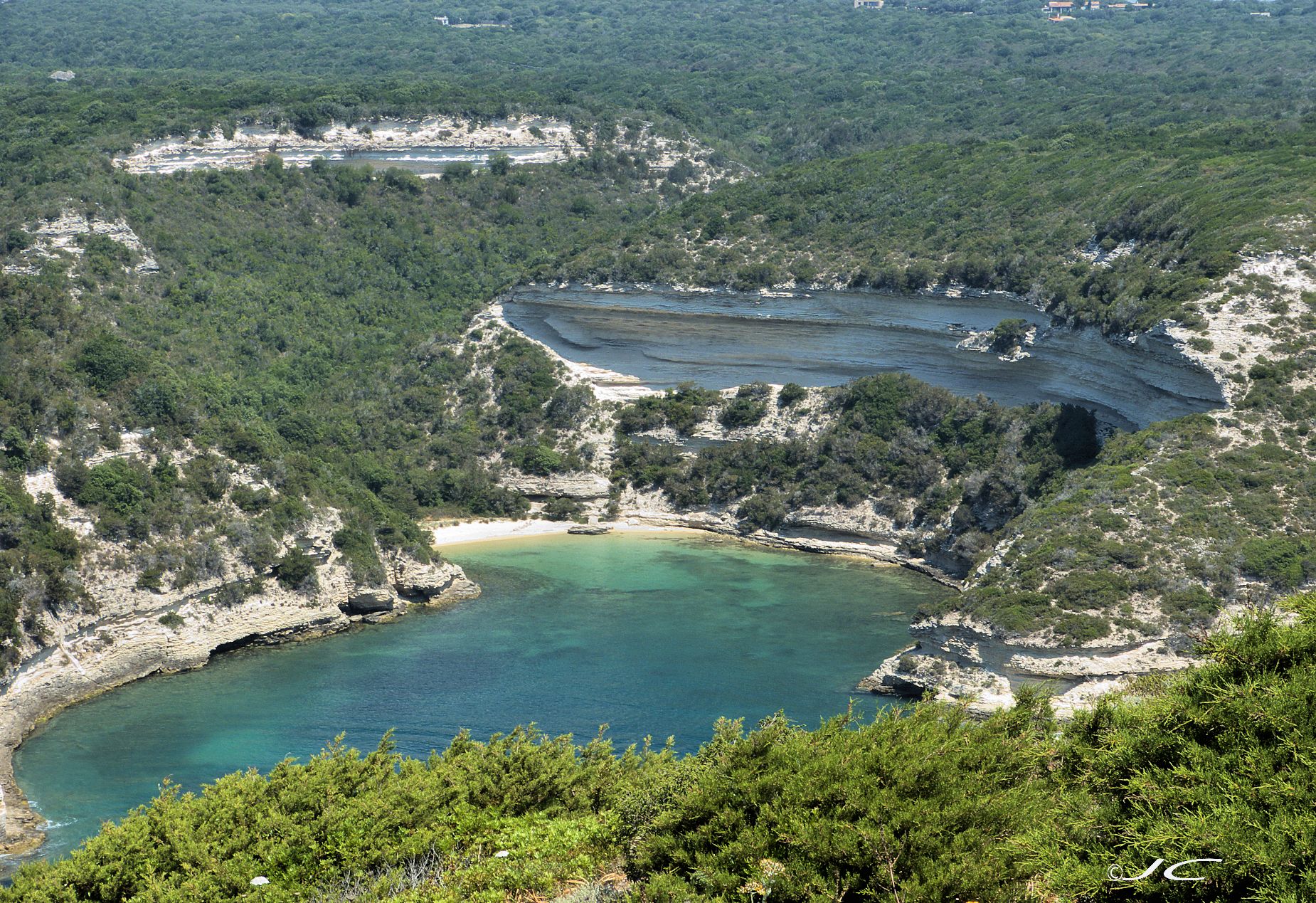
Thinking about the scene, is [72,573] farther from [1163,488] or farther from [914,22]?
[914,22]

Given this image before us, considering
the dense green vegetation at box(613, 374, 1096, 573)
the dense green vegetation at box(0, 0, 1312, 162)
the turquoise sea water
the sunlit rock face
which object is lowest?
the turquoise sea water

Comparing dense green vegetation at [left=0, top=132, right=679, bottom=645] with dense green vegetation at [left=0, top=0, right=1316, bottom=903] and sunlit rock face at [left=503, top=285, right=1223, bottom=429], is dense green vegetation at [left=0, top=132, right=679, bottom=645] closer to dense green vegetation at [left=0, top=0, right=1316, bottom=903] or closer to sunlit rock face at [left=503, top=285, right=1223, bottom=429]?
dense green vegetation at [left=0, top=0, right=1316, bottom=903]

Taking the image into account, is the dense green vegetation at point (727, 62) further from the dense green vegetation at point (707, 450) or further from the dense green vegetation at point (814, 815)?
the dense green vegetation at point (814, 815)

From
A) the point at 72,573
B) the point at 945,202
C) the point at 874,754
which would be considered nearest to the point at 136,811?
the point at 874,754

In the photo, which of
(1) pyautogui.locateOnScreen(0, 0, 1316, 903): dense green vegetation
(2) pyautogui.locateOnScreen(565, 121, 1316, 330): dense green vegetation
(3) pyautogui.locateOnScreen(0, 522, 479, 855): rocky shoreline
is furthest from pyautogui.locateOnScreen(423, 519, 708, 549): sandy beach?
(2) pyautogui.locateOnScreen(565, 121, 1316, 330): dense green vegetation

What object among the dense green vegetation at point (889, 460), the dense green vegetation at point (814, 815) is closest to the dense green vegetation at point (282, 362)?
the dense green vegetation at point (889, 460)
